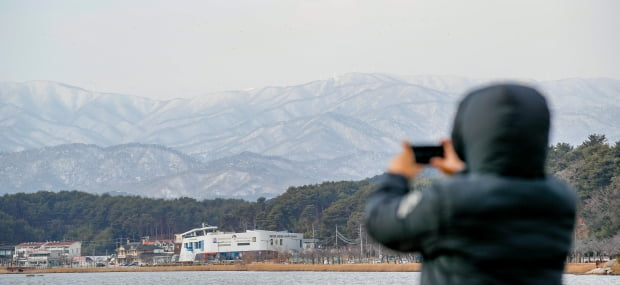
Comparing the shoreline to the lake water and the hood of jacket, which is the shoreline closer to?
the lake water

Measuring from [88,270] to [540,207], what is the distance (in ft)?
550

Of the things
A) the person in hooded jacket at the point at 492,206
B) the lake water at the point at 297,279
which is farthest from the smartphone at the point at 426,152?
the lake water at the point at 297,279

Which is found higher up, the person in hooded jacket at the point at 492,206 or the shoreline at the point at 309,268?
the shoreline at the point at 309,268

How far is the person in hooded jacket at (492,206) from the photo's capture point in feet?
8.73

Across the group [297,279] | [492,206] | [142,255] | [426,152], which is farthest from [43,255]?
[492,206]

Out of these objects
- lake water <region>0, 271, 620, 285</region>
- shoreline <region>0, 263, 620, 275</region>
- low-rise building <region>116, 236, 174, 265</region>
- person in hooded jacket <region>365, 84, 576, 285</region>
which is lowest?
person in hooded jacket <region>365, 84, 576, 285</region>

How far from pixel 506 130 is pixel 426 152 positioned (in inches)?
12.8

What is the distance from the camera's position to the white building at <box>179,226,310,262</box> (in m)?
166

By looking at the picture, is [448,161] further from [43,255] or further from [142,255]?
[43,255]

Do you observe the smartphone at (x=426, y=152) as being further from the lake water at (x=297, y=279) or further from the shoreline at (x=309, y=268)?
the shoreline at (x=309, y=268)

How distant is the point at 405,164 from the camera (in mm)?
2873

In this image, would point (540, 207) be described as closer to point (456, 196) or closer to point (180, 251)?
point (456, 196)

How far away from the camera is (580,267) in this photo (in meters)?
84.2

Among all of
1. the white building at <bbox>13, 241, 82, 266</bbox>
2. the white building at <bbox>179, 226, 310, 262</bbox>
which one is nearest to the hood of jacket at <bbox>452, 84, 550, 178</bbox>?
the white building at <bbox>179, 226, 310, 262</bbox>
